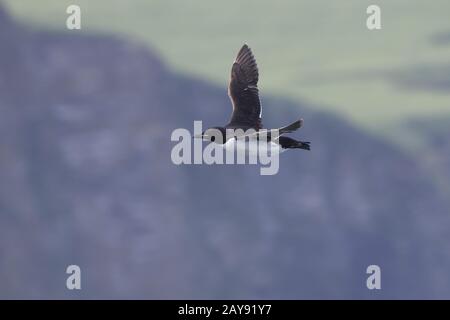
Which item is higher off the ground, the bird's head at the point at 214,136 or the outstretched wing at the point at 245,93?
the outstretched wing at the point at 245,93

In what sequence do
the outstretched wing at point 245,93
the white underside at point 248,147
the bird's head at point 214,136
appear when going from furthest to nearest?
the outstretched wing at point 245,93 < the bird's head at point 214,136 < the white underside at point 248,147

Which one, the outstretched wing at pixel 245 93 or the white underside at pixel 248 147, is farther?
the outstretched wing at pixel 245 93

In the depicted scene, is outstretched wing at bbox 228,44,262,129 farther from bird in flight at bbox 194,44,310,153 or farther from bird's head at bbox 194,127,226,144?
bird's head at bbox 194,127,226,144

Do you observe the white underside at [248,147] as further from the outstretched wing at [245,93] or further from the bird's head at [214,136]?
the outstretched wing at [245,93]

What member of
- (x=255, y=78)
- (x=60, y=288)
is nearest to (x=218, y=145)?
(x=255, y=78)

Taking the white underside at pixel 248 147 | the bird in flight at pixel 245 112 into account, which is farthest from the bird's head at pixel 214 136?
the white underside at pixel 248 147

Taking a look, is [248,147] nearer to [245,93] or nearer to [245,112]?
[245,112]

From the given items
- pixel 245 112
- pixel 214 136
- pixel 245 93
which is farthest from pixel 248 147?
pixel 245 93
